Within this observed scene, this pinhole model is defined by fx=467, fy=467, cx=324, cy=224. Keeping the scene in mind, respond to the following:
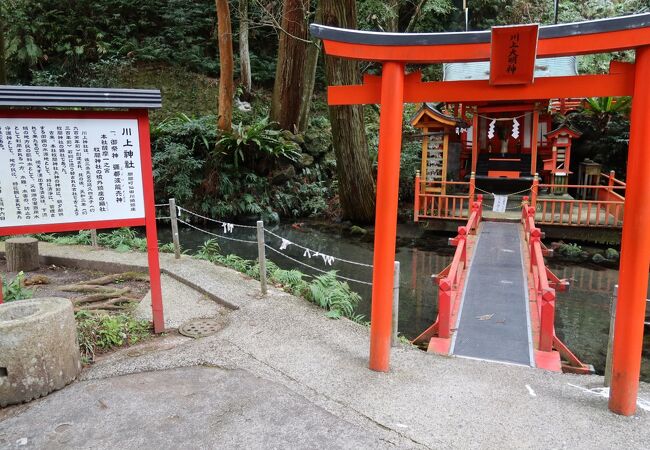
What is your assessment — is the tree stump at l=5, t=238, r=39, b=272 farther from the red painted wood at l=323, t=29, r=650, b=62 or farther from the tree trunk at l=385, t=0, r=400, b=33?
the tree trunk at l=385, t=0, r=400, b=33

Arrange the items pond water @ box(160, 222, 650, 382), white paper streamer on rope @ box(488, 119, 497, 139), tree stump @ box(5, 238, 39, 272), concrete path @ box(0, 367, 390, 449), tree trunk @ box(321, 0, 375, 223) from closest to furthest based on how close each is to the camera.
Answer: concrete path @ box(0, 367, 390, 449)
tree stump @ box(5, 238, 39, 272)
pond water @ box(160, 222, 650, 382)
tree trunk @ box(321, 0, 375, 223)
white paper streamer on rope @ box(488, 119, 497, 139)

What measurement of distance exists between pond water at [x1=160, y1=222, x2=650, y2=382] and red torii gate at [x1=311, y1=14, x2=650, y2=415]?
8.88ft

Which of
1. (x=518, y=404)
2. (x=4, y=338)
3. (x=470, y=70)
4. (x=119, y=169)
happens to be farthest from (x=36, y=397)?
(x=470, y=70)

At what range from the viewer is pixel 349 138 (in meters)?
13.7

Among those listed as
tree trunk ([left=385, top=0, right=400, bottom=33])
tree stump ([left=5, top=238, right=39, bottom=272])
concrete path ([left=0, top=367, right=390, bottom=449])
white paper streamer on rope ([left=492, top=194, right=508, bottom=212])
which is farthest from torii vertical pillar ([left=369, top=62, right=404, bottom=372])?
tree trunk ([left=385, top=0, right=400, bottom=33])

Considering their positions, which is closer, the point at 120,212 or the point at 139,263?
the point at 120,212

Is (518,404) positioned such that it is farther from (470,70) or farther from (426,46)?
(470,70)

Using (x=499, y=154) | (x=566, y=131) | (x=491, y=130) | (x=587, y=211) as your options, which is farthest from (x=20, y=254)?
(x=499, y=154)

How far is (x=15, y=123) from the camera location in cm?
424

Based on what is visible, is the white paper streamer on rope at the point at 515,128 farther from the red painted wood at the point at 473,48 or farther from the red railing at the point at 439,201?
the red painted wood at the point at 473,48

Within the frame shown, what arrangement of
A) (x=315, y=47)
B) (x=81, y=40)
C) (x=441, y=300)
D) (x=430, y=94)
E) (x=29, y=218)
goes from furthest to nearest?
(x=81, y=40) → (x=315, y=47) → (x=441, y=300) → (x=29, y=218) → (x=430, y=94)

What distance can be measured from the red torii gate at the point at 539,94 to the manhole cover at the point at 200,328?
1.88m

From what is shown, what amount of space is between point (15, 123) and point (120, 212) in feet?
3.89

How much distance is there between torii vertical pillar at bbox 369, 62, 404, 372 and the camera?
399 cm
